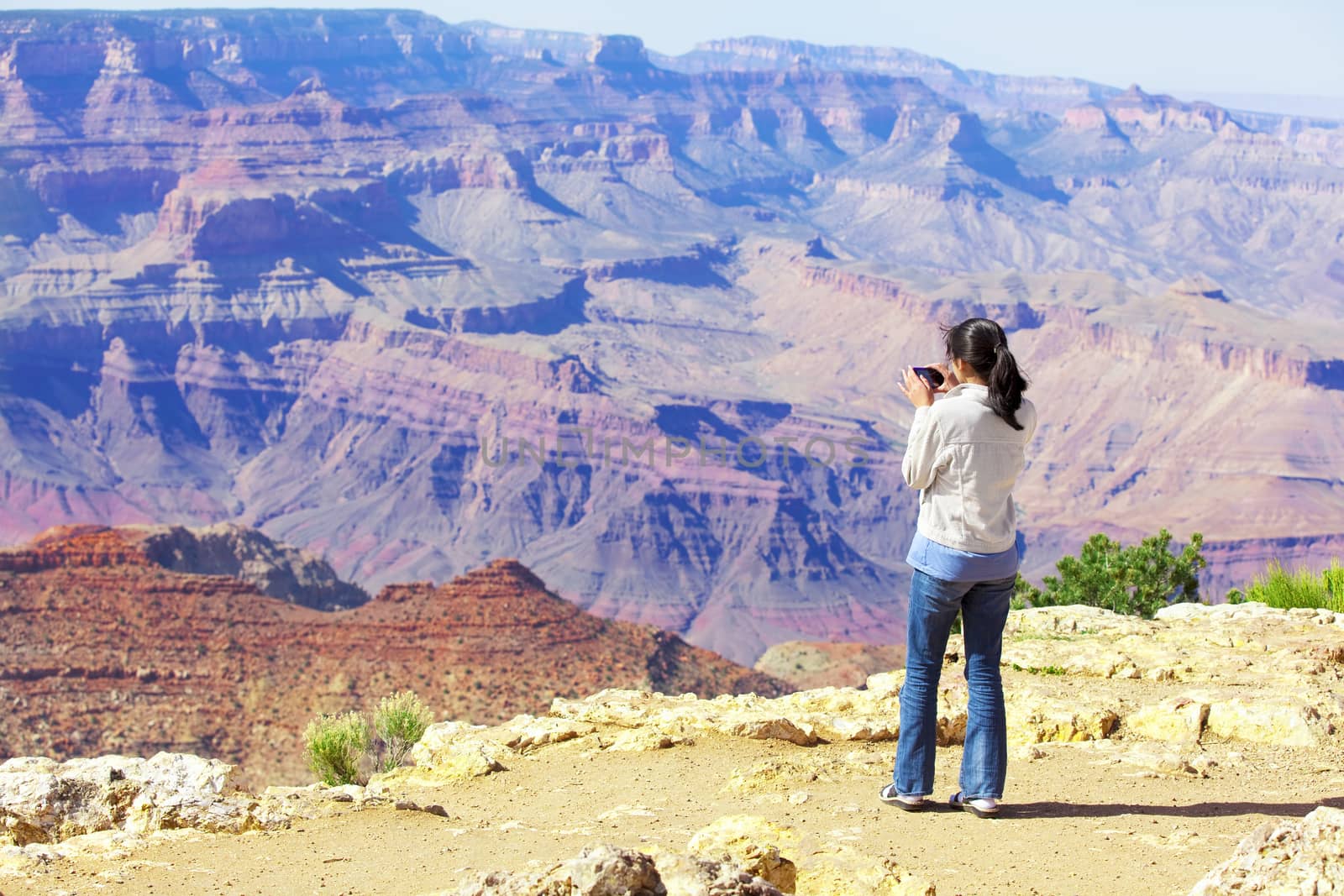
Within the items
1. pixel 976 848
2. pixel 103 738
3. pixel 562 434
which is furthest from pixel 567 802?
pixel 562 434

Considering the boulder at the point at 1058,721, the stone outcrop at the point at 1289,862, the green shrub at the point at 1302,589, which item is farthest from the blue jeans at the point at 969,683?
the green shrub at the point at 1302,589

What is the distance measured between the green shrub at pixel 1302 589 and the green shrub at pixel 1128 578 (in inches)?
102

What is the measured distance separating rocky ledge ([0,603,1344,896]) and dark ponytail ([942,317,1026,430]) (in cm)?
244

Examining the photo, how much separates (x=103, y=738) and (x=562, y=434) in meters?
92.0

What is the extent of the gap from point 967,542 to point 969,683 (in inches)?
38.7

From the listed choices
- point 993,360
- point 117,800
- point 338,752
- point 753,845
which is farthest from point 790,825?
point 338,752

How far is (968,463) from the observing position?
855cm

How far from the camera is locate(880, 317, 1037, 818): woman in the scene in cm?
855

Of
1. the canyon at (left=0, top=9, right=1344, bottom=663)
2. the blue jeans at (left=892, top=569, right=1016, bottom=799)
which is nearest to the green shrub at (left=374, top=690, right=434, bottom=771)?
the blue jeans at (left=892, top=569, right=1016, bottom=799)

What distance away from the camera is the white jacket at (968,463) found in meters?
8.54

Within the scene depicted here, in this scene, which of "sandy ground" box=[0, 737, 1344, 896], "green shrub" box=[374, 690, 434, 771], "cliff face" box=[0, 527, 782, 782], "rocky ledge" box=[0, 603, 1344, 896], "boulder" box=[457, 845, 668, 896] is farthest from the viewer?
"cliff face" box=[0, 527, 782, 782]

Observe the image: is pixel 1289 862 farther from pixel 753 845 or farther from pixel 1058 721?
pixel 1058 721

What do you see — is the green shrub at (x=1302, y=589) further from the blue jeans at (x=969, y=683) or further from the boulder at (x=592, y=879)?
the boulder at (x=592, y=879)

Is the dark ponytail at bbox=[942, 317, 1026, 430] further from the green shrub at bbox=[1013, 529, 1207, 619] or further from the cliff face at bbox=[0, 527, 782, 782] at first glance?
the cliff face at bbox=[0, 527, 782, 782]
